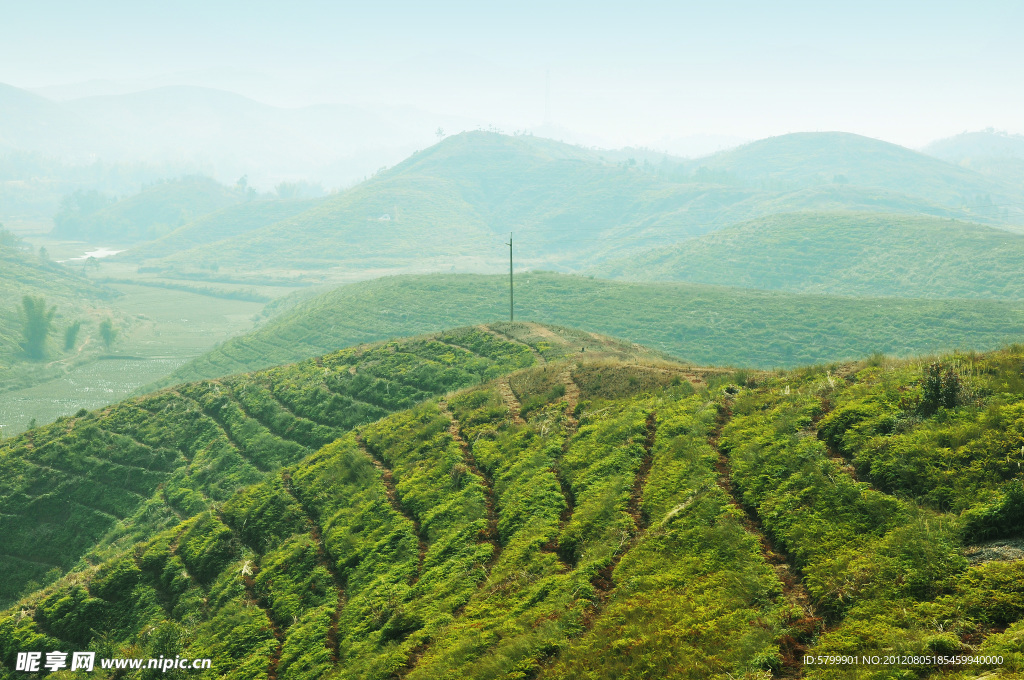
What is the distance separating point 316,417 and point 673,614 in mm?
42798

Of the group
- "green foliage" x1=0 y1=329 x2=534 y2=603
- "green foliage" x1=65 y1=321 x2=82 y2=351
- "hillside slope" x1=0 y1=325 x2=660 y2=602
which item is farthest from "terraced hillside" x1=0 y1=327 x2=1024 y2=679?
"green foliage" x1=65 y1=321 x2=82 y2=351

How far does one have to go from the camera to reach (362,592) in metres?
25.3

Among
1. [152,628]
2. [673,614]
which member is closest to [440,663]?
[673,614]

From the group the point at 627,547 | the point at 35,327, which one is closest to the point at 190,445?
the point at 627,547

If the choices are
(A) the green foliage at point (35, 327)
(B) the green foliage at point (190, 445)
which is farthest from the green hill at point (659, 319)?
(B) the green foliage at point (190, 445)

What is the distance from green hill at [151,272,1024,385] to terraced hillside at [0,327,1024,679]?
9033 centimetres

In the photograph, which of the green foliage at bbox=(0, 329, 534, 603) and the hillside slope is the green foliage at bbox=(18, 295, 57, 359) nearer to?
the hillside slope

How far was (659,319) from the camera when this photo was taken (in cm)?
13450

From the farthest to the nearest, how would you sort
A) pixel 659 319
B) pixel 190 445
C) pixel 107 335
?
pixel 107 335, pixel 659 319, pixel 190 445

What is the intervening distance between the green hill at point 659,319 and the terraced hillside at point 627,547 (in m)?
90.3

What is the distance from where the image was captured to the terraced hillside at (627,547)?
14672 mm

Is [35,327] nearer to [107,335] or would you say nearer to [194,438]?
[107,335]

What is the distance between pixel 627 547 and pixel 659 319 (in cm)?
11801

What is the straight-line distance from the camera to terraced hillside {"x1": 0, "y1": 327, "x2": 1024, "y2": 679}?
14672 millimetres
